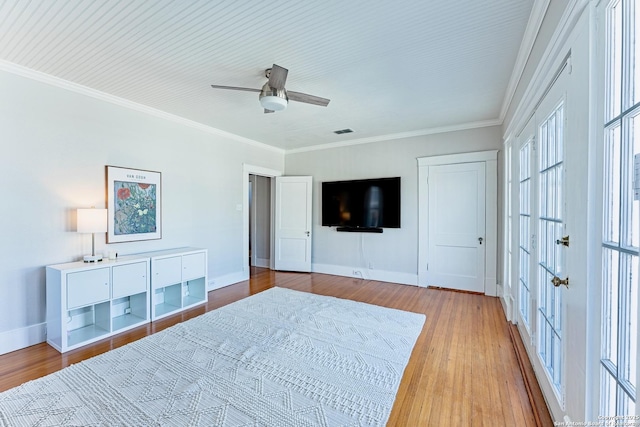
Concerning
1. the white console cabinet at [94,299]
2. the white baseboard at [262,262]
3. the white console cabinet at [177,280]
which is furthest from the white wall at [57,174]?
the white baseboard at [262,262]

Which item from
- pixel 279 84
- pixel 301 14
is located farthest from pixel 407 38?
pixel 279 84

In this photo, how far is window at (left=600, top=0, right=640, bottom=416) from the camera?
0.92 metres

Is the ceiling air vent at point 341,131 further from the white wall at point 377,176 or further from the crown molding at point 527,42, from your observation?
the crown molding at point 527,42

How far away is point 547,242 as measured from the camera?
6.30 ft

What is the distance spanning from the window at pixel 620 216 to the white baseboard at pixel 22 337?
14.3 ft

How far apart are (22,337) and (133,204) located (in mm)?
1660

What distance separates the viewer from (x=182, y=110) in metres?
3.76

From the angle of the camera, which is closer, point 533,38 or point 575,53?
point 575,53

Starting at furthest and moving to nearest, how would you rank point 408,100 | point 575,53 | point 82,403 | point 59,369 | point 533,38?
point 408,100
point 59,369
point 533,38
point 82,403
point 575,53

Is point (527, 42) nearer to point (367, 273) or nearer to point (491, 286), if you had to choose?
point (491, 286)

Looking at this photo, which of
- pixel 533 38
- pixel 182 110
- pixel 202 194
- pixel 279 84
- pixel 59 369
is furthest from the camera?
pixel 202 194

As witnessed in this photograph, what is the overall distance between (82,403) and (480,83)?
14.6 feet

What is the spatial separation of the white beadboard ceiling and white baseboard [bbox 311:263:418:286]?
285 cm

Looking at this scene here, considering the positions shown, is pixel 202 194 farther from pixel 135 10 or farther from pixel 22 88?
pixel 135 10
